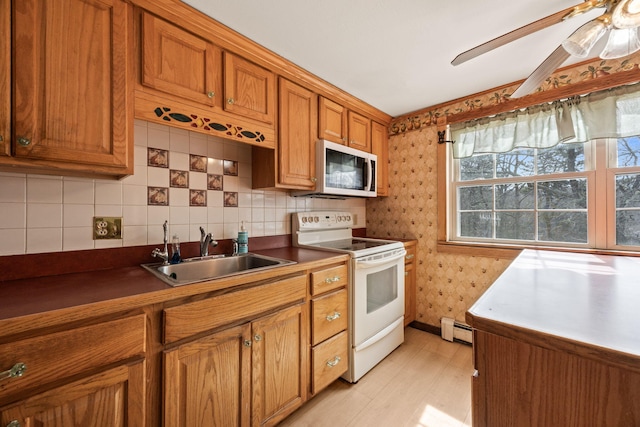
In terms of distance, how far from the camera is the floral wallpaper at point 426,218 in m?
2.31

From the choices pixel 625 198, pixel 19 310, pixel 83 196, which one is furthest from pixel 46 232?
pixel 625 198

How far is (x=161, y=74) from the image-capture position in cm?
127

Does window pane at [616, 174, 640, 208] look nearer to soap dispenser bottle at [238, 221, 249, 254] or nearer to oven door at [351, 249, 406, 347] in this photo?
oven door at [351, 249, 406, 347]

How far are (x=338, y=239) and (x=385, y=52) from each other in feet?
5.25

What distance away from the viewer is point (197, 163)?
5.59ft

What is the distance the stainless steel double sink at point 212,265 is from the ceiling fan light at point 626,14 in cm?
165

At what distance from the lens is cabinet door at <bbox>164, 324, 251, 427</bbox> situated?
3.36 ft

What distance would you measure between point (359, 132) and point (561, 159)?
1614mm

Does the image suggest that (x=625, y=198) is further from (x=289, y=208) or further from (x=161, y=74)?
(x=161, y=74)

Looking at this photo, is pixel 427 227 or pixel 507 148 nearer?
pixel 507 148

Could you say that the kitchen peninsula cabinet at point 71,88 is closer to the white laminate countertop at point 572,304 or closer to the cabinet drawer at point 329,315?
the cabinet drawer at point 329,315

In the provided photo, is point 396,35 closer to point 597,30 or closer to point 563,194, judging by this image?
point 597,30

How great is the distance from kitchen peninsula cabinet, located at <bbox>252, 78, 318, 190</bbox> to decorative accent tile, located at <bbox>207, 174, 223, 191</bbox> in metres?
0.25

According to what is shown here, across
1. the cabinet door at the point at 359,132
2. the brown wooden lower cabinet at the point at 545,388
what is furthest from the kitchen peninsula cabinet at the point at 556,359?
the cabinet door at the point at 359,132
